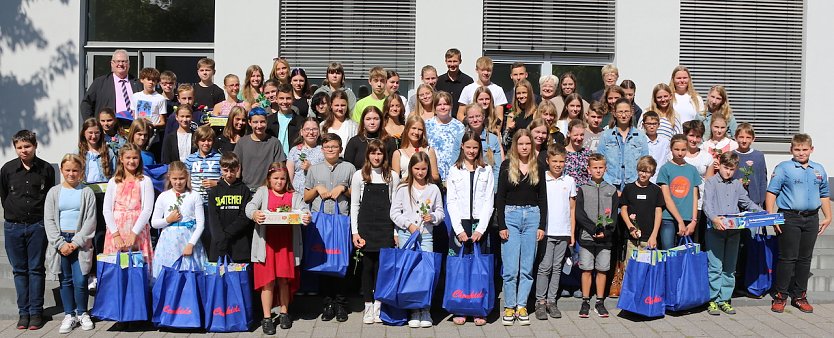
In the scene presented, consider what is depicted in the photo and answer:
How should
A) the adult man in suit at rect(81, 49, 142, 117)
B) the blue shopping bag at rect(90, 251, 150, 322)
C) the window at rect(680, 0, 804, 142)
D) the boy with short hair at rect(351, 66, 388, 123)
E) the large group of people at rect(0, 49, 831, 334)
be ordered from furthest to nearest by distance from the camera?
1. the window at rect(680, 0, 804, 142)
2. the adult man in suit at rect(81, 49, 142, 117)
3. the boy with short hair at rect(351, 66, 388, 123)
4. the large group of people at rect(0, 49, 831, 334)
5. the blue shopping bag at rect(90, 251, 150, 322)

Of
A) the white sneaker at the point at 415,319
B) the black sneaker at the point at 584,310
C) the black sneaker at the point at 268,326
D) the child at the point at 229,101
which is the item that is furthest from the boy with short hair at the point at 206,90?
the black sneaker at the point at 584,310

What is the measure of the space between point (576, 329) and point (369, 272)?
6.33 ft

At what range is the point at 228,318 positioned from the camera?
758 centimetres

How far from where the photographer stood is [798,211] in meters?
8.51

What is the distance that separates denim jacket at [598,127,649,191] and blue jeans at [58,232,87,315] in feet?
16.4

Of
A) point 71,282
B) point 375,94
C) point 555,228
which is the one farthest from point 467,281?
point 71,282

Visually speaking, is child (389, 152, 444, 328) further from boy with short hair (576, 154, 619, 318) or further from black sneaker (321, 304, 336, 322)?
boy with short hair (576, 154, 619, 318)

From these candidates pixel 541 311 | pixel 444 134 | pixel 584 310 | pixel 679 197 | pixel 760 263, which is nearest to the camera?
pixel 541 311

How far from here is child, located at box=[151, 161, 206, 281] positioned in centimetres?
760

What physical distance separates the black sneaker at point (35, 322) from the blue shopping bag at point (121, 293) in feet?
2.01

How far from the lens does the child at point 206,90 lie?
33.2ft

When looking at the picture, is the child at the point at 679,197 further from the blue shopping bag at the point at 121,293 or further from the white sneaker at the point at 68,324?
the white sneaker at the point at 68,324

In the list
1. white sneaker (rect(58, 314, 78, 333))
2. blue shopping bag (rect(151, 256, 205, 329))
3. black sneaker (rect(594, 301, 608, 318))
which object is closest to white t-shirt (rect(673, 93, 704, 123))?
black sneaker (rect(594, 301, 608, 318))

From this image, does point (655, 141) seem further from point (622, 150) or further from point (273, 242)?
point (273, 242)
